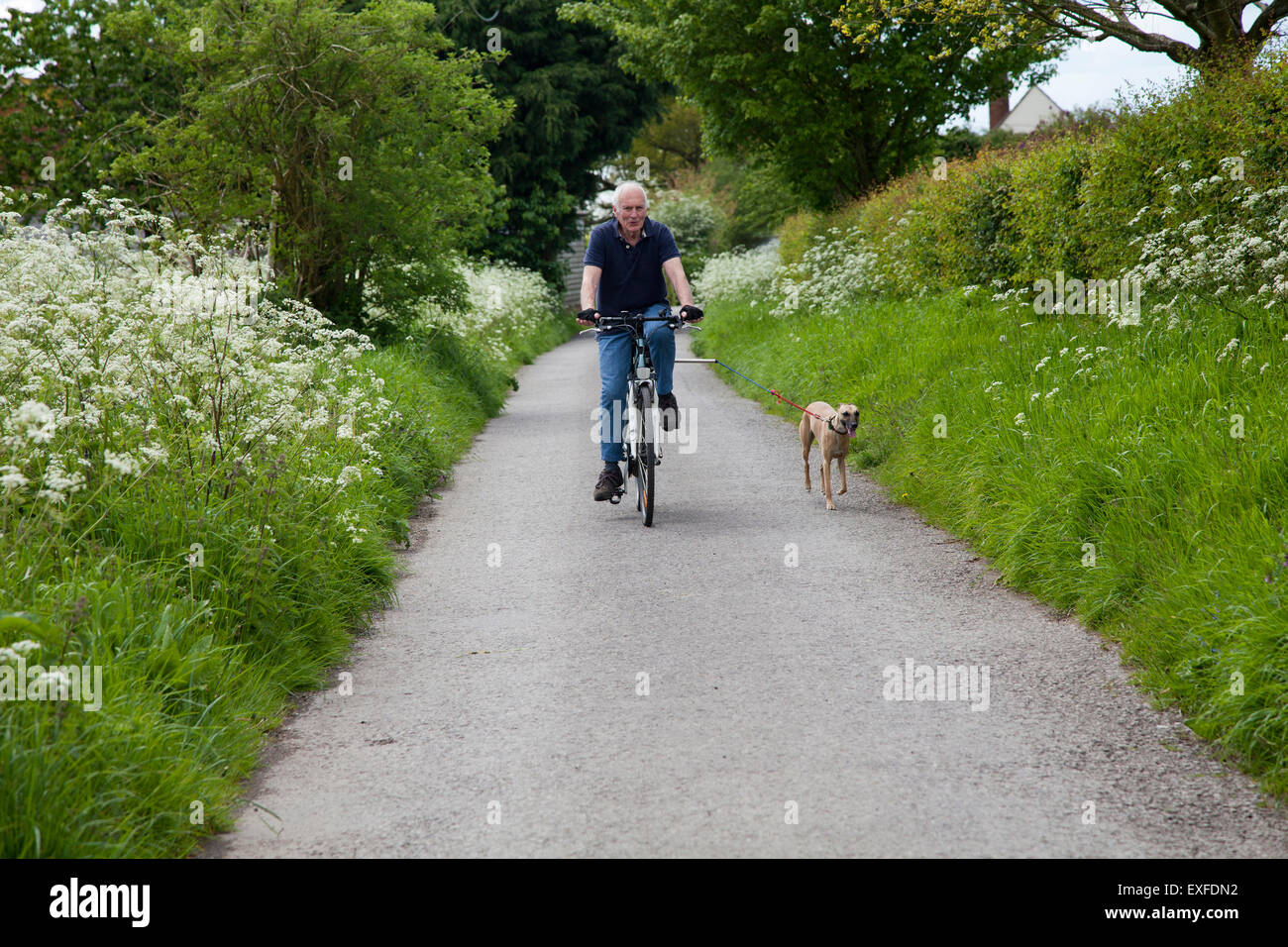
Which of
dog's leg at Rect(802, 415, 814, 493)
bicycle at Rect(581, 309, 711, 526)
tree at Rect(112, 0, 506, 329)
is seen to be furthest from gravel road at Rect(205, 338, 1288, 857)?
tree at Rect(112, 0, 506, 329)

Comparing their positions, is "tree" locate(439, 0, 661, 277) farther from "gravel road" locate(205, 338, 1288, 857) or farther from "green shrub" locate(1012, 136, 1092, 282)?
"gravel road" locate(205, 338, 1288, 857)

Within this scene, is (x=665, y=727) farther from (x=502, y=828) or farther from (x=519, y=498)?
(x=519, y=498)

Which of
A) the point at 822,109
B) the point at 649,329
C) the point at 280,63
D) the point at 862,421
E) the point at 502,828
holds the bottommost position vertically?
the point at 502,828

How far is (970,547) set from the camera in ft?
23.3

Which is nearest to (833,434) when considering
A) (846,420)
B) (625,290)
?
(846,420)

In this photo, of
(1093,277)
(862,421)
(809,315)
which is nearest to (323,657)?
(862,421)

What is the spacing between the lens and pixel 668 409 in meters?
8.48

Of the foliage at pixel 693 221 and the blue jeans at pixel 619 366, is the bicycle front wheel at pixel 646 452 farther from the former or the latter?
the foliage at pixel 693 221

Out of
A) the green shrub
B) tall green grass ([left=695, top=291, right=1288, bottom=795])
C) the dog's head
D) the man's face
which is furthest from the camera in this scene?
the green shrub

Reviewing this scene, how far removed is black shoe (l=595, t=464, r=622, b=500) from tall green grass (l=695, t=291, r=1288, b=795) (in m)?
2.17

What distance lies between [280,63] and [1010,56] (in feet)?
52.3

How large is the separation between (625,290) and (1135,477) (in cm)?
403

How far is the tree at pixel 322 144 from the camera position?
1270cm

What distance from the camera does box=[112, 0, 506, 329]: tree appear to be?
500 inches
